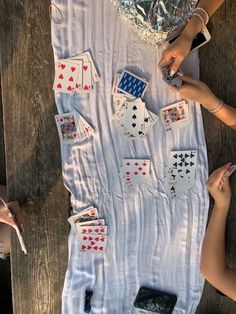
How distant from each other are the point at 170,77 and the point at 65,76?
1.49ft

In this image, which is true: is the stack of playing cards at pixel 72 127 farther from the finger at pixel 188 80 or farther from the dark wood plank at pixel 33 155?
the finger at pixel 188 80

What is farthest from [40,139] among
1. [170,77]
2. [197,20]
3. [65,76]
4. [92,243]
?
[197,20]

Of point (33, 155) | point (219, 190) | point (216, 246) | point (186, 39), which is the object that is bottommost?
point (216, 246)

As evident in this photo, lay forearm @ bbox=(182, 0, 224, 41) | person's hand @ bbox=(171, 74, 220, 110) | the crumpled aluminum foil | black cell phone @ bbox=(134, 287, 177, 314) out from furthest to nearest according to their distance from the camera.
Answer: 1. black cell phone @ bbox=(134, 287, 177, 314)
2. person's hand @ bbox=(171, 74, 220, 110)
3. forearm @ bbox=(182, 0, 224, 41)
4. the crumpled aluminum foil

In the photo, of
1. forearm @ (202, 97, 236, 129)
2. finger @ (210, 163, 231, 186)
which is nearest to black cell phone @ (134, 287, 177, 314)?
finger @ (210, 163, 231, 186)

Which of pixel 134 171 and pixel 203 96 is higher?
pixel 203 96

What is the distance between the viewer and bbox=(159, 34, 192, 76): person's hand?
181 cm

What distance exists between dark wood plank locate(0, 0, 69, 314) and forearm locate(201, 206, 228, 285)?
2.16 ft

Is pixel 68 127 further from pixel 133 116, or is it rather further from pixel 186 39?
pixel 186 39

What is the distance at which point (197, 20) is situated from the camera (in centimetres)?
180

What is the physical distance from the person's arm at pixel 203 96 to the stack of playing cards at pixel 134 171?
35 centimetres

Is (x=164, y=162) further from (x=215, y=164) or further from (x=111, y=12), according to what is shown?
(x=111, y=12)

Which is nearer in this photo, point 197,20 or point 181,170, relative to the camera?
point 197,20

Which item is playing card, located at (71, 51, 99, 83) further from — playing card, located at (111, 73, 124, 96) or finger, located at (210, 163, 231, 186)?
finger, located at (210, 163, 231, 186)
